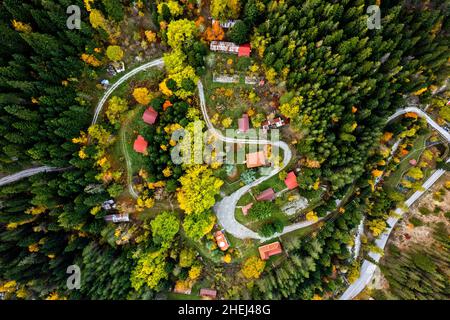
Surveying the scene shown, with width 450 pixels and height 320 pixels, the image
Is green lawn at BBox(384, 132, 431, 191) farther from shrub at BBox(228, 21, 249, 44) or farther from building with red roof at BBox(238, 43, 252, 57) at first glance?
shrub at BBox(228, 21, 249, 44)

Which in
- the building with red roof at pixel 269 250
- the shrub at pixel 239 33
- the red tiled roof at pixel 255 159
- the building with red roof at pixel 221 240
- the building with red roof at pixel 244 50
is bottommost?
the building with red roof at pixel 269 250

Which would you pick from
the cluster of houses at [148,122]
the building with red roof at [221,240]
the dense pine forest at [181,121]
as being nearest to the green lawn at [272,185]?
the dense pine forest at [181,121]

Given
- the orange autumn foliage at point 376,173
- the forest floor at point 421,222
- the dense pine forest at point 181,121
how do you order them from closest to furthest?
the dense pine forest at point 181,121 → the orange autumn foliage at point 376,173 → the forest floor at point 421,222

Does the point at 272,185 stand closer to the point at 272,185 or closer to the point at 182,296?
the point at 272,185

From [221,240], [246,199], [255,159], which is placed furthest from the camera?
[221,240]

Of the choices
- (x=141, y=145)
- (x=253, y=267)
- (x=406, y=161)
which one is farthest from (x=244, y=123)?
(x=406, y=161)

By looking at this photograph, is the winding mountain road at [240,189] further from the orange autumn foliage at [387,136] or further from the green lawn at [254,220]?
the orange autumn foliage at [387,136]
